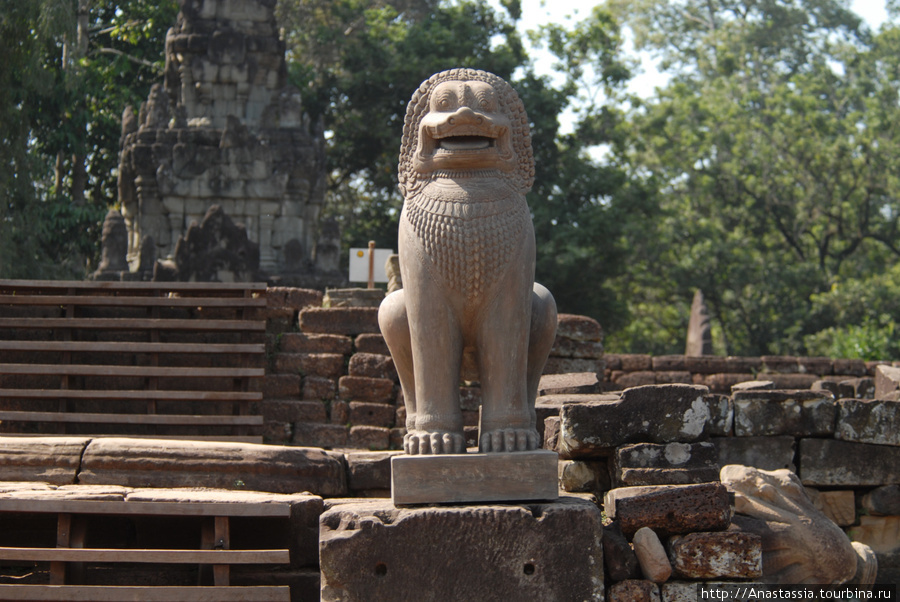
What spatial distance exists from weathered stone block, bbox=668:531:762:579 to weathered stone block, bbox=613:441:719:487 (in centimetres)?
57

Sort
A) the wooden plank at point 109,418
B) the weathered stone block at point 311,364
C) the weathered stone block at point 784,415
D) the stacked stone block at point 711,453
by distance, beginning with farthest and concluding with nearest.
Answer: the weathered stone block at point 311,364 → the wooden plank at point 109,418 → the weathered stone block at point 784,415 → the stacked stone block at point 711,453

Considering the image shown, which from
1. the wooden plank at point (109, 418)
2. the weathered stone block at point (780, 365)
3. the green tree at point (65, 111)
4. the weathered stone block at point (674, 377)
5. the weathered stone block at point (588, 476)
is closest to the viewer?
the weathered stone block at point (588, 476)

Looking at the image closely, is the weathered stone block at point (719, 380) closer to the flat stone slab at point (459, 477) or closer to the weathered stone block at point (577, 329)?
the weathered stone block at point (577, 329)

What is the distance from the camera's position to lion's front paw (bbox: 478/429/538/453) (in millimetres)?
3891

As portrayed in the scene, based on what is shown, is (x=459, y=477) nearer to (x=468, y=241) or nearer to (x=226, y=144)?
(x=468, y=241)

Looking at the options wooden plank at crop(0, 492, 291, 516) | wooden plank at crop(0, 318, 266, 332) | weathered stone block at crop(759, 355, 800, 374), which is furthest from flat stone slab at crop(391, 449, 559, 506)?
weathered stone block at crop(759, 355, 800, 374)

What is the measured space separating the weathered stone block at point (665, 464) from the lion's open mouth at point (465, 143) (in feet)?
5.38

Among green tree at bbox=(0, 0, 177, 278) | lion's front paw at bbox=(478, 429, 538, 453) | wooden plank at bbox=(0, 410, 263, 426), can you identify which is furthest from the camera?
green tree at bbox=(0, 0, 177, 278)

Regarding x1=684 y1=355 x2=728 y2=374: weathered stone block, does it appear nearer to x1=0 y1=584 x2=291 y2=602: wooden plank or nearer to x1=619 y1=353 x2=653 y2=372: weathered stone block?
x1=619 y1=353 x2=653 y2=372: weathered stone block

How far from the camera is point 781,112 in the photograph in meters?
22.1

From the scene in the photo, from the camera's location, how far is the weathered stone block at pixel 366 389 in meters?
7.85

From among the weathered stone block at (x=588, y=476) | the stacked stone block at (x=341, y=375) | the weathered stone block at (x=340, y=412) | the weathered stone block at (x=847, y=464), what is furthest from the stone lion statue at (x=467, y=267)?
the weathered stone block at (x=340, y=412)

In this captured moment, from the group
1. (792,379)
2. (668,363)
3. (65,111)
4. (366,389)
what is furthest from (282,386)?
(65,111)

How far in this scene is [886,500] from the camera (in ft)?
18.9
